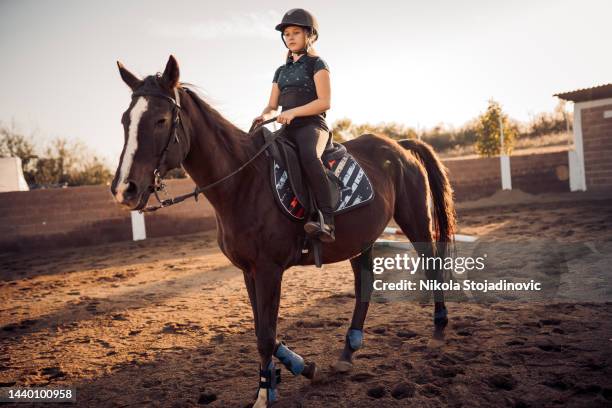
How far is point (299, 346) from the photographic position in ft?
12.4

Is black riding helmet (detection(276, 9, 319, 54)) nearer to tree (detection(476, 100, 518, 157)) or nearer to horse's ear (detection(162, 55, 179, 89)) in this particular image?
horse's ear (detection(162, 55, 179, 89))

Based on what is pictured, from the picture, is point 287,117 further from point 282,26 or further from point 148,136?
point 148,136

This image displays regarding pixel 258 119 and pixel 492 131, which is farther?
pixel 492 131

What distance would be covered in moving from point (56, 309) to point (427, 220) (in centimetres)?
517

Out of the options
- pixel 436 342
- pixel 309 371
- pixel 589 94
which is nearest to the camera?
pixel 309 371

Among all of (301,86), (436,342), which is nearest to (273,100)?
(301,86)

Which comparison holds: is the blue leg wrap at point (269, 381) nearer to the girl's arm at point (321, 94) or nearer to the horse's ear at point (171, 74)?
the girl's arm at point (321, 94)

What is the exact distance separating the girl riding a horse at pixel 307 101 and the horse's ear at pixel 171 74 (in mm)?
748

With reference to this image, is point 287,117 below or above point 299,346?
above

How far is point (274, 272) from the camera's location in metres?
2.76

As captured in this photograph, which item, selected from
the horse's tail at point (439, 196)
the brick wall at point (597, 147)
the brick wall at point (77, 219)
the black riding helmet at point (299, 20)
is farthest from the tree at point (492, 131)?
the black riding helmet at point (299, 20)

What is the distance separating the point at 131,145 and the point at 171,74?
0.55 metres

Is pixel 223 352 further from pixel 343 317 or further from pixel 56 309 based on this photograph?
pixel 56 309

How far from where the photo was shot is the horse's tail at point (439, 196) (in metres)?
4.23
